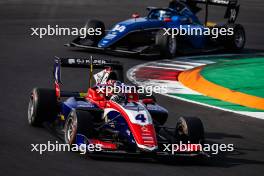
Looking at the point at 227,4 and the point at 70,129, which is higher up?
the point at 227,4

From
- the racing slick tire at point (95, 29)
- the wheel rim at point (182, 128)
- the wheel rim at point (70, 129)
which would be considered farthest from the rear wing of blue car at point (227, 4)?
the wheel rim at point (70, 129)

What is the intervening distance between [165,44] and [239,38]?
349cm

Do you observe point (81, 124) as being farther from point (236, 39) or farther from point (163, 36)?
point (236, 39)

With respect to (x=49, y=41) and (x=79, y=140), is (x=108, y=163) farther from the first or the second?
(x=49, y=41)

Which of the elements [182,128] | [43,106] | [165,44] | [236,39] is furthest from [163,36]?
[182,128]

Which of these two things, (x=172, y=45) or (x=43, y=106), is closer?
(x=43, y=106)

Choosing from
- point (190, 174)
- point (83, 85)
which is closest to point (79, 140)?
point (190, 174)

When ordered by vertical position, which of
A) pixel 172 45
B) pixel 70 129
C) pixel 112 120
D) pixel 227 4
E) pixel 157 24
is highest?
pixel 227 4

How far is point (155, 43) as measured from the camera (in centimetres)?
2281

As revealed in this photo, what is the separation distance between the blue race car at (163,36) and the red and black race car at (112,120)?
27.5 feet

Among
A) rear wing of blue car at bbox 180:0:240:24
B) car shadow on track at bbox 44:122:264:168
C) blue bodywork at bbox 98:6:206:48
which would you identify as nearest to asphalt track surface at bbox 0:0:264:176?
car shadow on track at bbox 44:122:264:168

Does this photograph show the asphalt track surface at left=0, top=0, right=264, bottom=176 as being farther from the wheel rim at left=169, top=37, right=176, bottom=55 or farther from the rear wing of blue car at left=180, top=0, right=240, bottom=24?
the rear wing of blue car at left=180, top=0, right=240, bottom=24

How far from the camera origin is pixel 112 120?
1271 centimetres

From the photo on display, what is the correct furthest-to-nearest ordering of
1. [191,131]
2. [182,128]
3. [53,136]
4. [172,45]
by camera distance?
[172,45], [53,136], [182,128], [191,131]
